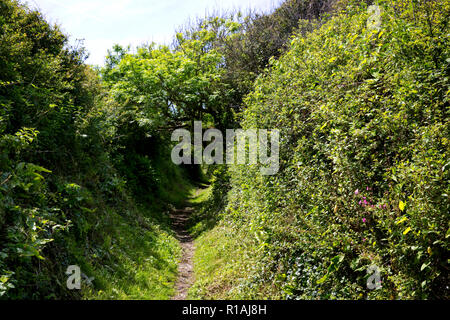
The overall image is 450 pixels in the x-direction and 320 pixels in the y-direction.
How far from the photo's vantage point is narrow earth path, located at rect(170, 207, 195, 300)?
740cm

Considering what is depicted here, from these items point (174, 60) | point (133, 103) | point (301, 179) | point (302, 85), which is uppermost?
point (174, 60)

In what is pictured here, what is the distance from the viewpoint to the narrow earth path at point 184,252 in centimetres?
740

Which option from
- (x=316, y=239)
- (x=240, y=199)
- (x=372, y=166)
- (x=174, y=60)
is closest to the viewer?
(x=372, y=166)

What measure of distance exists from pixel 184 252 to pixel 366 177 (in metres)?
7.40

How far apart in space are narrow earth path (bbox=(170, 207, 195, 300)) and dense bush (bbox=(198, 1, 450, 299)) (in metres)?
0.95

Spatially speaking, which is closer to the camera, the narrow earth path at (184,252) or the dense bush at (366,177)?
the dense bush at (366,177)

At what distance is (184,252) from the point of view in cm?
1044

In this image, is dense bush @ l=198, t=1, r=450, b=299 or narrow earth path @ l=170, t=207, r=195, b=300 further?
narrow earth path @ l=170, t=207, r=195, b=300

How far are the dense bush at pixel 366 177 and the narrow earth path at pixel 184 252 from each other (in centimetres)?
95

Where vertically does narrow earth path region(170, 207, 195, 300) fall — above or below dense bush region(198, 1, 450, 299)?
below

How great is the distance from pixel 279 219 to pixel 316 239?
1284 mm
